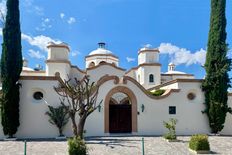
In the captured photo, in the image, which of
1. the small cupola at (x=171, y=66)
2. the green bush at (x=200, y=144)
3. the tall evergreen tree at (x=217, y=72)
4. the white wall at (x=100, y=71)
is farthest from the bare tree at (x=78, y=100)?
the small cupola at (x=171, y=66)

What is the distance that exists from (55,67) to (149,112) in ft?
44.8

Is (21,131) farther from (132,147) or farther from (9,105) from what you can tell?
(132,147)

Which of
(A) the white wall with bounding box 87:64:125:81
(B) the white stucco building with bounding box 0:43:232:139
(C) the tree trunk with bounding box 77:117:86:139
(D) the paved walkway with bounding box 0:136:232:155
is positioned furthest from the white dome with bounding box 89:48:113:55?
(C) the tree trunk with bounding box 77:117:86:139

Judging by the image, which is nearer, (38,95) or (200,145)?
(200,145)

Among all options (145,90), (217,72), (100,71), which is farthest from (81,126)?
(100,71)

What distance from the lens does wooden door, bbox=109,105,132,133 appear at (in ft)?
75.7

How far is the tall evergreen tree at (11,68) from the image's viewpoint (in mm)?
20016

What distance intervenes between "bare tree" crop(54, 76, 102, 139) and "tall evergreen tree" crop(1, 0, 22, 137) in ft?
9.25

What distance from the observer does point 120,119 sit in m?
23.2

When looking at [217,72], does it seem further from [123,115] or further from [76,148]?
[76,148]

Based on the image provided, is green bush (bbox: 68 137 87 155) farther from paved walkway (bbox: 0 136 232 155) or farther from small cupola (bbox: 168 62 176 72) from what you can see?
small cupola (bbox: 168 62 176 72)

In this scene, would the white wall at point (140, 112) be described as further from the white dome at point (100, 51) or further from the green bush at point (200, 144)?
the white dome at point (100, 51)

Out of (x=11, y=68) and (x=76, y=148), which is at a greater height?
(x=11, y=68)

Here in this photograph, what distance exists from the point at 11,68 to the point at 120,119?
28.2ft
